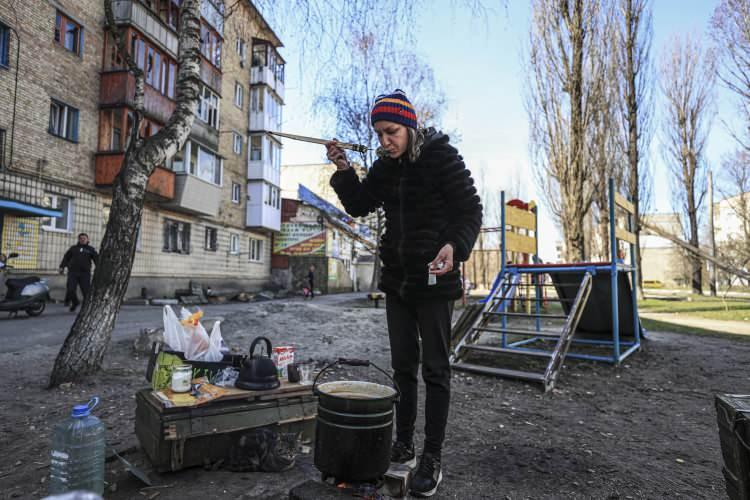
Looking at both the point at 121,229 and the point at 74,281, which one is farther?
the point at 74,281

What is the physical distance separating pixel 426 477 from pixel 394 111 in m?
1.87

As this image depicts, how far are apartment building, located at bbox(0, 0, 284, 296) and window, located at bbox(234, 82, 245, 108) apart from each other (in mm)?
992

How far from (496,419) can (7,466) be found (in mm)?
3241

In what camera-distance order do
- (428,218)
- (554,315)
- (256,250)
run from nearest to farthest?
(428,218), (554,315), (256,250)

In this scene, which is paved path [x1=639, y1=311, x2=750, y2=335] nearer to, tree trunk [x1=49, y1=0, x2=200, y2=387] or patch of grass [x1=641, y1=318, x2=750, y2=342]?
patch of grass [x1=641, y1=318, x2=750, y2=342]

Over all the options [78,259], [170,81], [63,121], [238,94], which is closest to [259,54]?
[238,94]

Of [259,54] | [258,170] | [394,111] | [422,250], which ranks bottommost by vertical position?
[422,250]

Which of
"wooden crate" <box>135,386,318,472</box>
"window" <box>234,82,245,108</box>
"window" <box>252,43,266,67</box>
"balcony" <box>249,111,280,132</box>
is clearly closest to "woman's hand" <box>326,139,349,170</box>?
"wooden crate" <box>135,386,318,472</box>

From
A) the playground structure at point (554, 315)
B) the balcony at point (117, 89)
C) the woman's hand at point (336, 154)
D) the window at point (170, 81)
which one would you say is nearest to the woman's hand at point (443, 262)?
the woman's hand at point (336, 154)

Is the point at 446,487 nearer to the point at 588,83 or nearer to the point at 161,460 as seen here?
the point at 161,460

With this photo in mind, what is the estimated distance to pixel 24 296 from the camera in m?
8.98

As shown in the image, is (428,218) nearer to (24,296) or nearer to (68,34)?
(24,296)

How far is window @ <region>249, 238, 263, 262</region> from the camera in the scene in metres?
25.1

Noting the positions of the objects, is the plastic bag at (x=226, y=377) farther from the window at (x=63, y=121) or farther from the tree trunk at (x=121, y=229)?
the window at (x=63, y=121)
